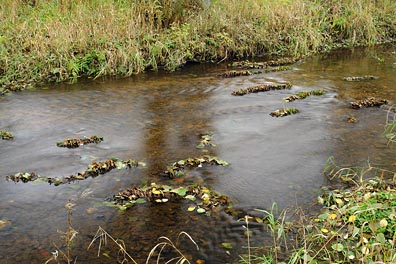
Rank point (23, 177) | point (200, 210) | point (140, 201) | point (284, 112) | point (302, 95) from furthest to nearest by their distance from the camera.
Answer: point (302, 95), point (284, 112), point (23, 177), point (140, 201), point (200, 210)

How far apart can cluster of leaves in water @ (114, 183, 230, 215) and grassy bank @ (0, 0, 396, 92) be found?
4.92 m

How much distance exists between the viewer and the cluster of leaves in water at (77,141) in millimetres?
4844

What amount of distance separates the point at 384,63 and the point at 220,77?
3.91m

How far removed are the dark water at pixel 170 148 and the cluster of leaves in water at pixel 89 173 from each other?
0.30 feet

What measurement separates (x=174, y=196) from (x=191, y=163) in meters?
0.67

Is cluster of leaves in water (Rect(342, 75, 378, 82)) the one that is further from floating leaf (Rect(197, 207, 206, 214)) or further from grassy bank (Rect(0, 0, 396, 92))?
floating leaf (Rect(197, 207, 206, 214))

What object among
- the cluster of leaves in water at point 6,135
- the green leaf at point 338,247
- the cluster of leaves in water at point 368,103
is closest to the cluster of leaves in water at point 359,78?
the cluster of leaves in water at point 368,103

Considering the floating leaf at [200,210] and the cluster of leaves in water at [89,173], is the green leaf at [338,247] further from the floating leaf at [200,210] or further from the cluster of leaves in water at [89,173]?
the cluster of leaves in water at [89,173]

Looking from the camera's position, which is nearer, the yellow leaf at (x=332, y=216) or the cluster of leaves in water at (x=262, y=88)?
the yellow leaf at (x=332, y=216)

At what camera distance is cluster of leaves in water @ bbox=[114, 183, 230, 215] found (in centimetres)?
348

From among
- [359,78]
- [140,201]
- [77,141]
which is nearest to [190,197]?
[140,201]

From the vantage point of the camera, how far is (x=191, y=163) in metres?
4.26

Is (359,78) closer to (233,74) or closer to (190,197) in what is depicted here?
(233,74)

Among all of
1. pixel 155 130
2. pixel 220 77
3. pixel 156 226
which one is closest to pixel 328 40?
pixel 220 77
